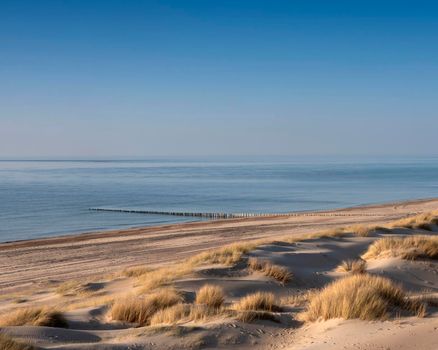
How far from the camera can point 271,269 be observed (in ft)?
42.3

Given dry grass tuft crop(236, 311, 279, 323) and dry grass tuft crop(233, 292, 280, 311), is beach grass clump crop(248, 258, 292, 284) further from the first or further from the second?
dry grass tuft crop(236, 311, 279, 323)

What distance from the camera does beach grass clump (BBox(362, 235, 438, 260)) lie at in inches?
581

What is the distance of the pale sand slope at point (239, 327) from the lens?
6.65m

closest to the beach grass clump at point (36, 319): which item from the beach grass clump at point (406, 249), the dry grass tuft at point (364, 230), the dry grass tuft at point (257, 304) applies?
the dry grass tuft at point (257, 304)

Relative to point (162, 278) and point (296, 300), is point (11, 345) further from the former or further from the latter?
point (162, 278)

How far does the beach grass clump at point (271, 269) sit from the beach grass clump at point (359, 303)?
359 centimetres

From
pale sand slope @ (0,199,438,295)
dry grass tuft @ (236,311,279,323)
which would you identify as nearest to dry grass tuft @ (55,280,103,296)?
pale sand slope @ (0,199,438,295)

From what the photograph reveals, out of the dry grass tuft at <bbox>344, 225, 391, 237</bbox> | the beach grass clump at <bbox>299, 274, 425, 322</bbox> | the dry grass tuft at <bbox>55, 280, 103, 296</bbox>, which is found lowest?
the dry grass tuft at <bbox>55, 280, 103, 296</bbox>

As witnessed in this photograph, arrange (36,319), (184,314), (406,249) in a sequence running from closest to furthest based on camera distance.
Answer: (36,319) → (184,314) → (406,249)

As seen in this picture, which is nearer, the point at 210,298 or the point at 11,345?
the point at 11,345

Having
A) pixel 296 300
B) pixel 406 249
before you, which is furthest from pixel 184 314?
pixel 406 249

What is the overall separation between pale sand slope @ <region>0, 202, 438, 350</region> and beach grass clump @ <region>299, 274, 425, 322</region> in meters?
0.20

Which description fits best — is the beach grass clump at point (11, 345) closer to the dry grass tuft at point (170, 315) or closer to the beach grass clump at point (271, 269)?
the dry grass tuft at point (170, 315)

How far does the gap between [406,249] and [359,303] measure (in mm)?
7937
